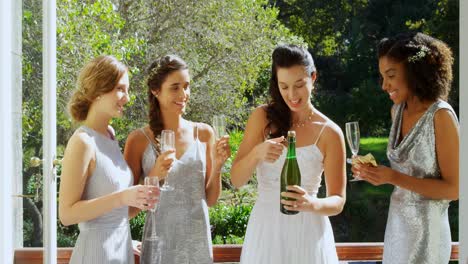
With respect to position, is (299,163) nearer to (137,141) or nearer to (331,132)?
(331,132)

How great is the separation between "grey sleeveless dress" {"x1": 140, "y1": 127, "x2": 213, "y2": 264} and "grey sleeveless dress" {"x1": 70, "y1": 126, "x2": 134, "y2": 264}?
0.70ft

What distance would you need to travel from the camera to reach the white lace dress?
247 cm

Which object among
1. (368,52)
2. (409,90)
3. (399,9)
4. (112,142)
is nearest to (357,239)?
(368,52)

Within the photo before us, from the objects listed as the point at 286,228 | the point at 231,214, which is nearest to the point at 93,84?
the point at 286,228

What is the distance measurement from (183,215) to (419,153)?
940 mm

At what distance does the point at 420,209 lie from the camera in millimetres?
2543

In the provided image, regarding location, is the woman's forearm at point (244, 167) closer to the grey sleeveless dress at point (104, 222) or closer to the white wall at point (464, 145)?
the grey sleeveless dress at point (104, 222)

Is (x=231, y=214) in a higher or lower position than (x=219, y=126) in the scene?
lower

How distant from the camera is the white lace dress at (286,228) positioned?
2475 millimetres

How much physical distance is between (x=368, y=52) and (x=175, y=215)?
9.04 feet

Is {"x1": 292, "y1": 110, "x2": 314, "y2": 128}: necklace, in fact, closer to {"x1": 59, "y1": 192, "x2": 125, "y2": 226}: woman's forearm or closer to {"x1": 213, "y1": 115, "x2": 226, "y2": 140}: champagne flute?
{"x1": 213, "y1": 115, "x2": 226, "y2": 140}: champagne flute

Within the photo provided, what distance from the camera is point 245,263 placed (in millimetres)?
2543

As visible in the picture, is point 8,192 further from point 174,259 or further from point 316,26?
point 316,26

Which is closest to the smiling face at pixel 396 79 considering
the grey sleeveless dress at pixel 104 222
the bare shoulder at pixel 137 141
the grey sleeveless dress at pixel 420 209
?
the grey sleeveless dress at pixel 420 209
